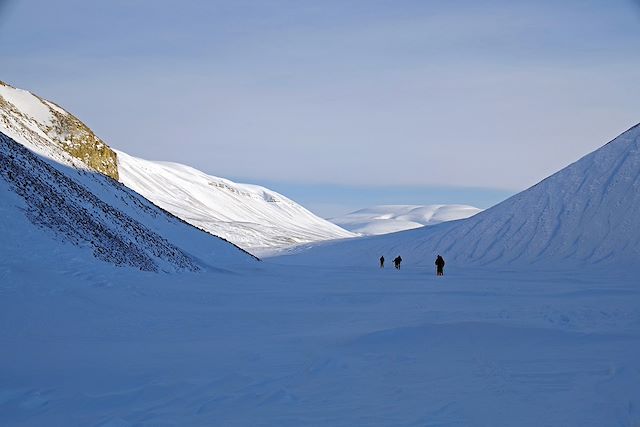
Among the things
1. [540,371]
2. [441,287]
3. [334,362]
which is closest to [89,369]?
[334,362]

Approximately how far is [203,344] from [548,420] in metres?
5.90

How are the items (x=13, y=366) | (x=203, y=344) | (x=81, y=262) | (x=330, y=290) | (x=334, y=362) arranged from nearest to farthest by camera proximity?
(x=13, y=366) → (x=334, y=362) → (x=203, y=344) → (x=81, y=262) → (x=330, y=290)

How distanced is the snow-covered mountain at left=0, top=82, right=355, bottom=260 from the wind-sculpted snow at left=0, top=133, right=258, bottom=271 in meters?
6.13

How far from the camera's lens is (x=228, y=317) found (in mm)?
13578

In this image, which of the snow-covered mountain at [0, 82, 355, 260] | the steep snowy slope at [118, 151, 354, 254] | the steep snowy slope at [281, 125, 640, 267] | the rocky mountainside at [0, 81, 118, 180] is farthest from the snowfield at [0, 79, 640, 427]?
the steep snowy slope at [118, 151, 354, 254]

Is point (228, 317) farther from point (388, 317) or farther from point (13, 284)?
point (13, 284)

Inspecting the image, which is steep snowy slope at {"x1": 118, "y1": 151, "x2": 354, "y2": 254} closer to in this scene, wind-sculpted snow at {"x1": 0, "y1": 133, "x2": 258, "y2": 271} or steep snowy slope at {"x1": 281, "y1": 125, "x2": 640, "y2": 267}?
steep snowy slope at {"x1": 281, "y1": 125, "x2": 640, "y2": 267}

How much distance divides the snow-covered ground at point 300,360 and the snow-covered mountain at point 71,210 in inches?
118

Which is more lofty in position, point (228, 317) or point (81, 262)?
point (81, 262)

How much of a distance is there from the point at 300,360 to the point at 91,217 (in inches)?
757

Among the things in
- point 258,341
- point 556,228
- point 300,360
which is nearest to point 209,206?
point 556,228

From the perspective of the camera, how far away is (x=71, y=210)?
23484 mm

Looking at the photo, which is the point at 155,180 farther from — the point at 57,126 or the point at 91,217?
the point at 91,217

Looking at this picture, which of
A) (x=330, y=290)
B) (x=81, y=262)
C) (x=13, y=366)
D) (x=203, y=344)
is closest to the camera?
(x=13, y=366)
